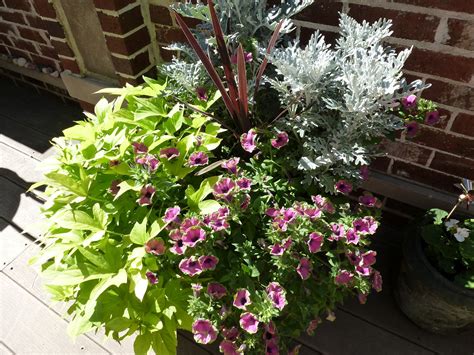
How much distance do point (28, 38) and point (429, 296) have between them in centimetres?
309

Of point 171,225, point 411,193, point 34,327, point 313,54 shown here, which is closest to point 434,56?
point 313,54

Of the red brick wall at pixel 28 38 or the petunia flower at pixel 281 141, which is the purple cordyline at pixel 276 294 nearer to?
the petunia flower at pixel 281 141

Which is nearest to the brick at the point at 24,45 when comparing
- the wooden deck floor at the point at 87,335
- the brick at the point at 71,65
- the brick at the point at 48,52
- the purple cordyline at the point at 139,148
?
→ the brick at the point at 48,52

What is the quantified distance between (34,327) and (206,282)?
1.00 meters

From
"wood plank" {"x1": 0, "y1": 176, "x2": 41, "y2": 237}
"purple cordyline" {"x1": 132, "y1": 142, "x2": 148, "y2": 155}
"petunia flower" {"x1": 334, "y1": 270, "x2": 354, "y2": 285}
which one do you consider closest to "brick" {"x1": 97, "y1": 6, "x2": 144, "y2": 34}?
"purple cordyline" {"x1": 132, "y1": 142, "x2": 148, "y2": 155}

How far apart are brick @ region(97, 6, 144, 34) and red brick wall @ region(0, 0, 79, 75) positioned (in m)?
0.55

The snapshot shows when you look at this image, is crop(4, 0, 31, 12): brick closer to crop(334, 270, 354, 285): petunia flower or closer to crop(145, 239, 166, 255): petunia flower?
crop(145, 239, 166, 255): petunia flower

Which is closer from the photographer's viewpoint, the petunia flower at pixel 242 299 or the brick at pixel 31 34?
the petunia flower at pixel 242 299

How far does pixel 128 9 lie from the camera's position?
175 centimetres

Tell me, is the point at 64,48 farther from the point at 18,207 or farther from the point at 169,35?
the point at 18,207

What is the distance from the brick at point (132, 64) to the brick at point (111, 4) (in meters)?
0.26

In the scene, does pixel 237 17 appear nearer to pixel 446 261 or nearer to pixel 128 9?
pixel 128 9

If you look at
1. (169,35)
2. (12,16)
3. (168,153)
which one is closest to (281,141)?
(168,153)

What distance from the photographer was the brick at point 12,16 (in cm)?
273
